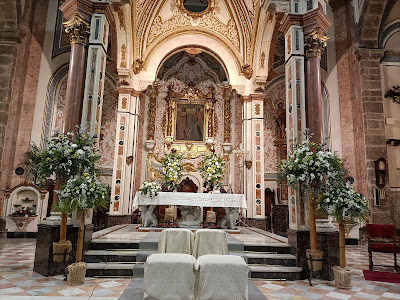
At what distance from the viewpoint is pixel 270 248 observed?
6.02m

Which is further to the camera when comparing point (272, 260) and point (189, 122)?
point (189, 122)

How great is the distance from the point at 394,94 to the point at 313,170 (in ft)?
25.5

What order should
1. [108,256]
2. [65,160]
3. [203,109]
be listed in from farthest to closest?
[203,109] < [108,256] < [65,160]

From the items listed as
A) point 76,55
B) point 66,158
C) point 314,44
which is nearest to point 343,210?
point 314,44

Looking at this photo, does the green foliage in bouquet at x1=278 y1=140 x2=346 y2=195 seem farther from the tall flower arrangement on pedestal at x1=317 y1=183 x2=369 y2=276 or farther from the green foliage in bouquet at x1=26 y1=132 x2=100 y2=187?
the green foliage in bouquet at x1=26 y1=132 x2=100 y2=187

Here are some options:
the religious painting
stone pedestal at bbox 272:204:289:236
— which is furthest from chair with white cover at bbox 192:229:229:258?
the religious painting

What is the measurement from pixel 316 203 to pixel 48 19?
1192cm

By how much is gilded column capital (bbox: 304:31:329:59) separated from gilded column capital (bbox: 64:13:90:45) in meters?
4.68

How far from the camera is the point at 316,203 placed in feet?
18.2

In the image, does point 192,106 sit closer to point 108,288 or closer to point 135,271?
point 135,271

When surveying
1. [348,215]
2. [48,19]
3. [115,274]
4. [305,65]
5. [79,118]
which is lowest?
[115,274]

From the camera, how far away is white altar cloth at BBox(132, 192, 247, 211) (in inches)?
309

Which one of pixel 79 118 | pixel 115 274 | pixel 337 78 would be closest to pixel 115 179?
pixel 79 118

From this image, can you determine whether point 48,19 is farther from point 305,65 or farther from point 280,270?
point 280,270
